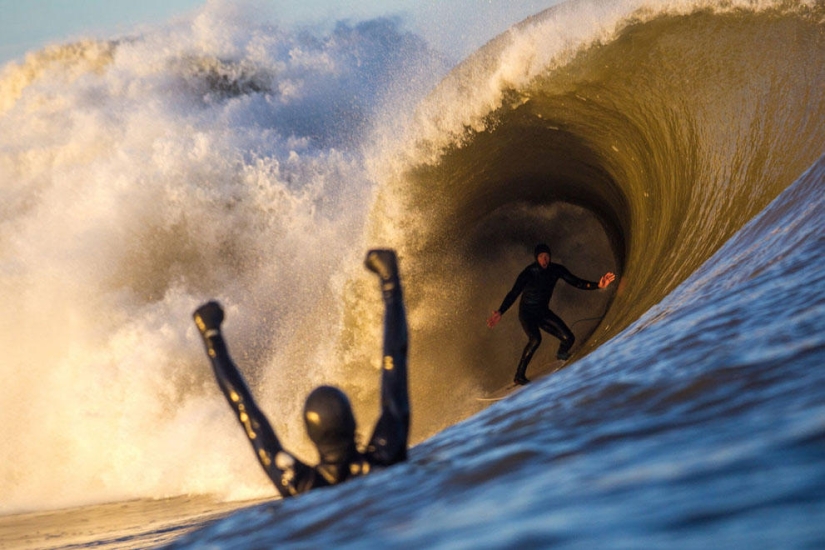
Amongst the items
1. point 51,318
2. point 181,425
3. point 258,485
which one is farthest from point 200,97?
point 258,485

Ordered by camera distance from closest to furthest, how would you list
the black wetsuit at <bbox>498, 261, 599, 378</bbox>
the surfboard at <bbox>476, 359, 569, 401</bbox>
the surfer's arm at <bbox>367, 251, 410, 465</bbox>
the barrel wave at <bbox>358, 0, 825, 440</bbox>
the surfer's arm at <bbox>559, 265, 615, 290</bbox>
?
the surfer's arm at <bbox>367, 251, 410, 465</bbox> → the barrel wave at <bbox>358, 0, 825, 440</bbox> → the surfer's arm at <bbox>559, 265, 615, 290</bbox> → the black wetsuit at <bbox>498, 261, 599, 378</bbox> → the surfboard at <bbox>476, 359, 569, 401</bbox>

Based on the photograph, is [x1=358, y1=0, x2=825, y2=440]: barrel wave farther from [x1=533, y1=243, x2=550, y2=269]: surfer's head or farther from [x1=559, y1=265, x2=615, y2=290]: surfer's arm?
[x1=533, y1=243, x2=550, y2=269]: surfer's head

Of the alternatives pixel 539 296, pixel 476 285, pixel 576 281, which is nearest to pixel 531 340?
pixel 539 296

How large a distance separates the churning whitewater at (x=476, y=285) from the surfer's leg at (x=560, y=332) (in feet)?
2.39

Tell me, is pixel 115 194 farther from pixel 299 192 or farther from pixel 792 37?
pixel 792 37

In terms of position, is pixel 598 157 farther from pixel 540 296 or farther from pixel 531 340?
pixel 531 340

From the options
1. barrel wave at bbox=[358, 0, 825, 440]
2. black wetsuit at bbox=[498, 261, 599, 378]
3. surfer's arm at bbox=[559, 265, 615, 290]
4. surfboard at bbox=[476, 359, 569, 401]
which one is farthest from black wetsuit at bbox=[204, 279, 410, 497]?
surfboard at bbox=[476, 359, 569, 401]

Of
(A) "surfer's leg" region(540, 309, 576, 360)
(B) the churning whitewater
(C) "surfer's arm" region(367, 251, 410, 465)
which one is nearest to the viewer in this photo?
(B) the churning whitewater

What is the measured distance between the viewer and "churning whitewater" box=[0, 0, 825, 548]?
1947 mm

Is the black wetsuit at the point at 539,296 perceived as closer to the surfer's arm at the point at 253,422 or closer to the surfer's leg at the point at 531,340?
the surfer's leg at the point at 531,340

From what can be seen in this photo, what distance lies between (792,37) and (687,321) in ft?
12.1

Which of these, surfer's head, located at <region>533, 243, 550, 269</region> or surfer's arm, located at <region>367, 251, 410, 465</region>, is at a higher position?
surfer's head, located at <region>533, 243, 550, 269</region>

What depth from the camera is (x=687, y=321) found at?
11.3 feet

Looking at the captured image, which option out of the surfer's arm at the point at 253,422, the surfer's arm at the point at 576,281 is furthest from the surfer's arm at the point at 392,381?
the surfer's arm at the point at 576,281
